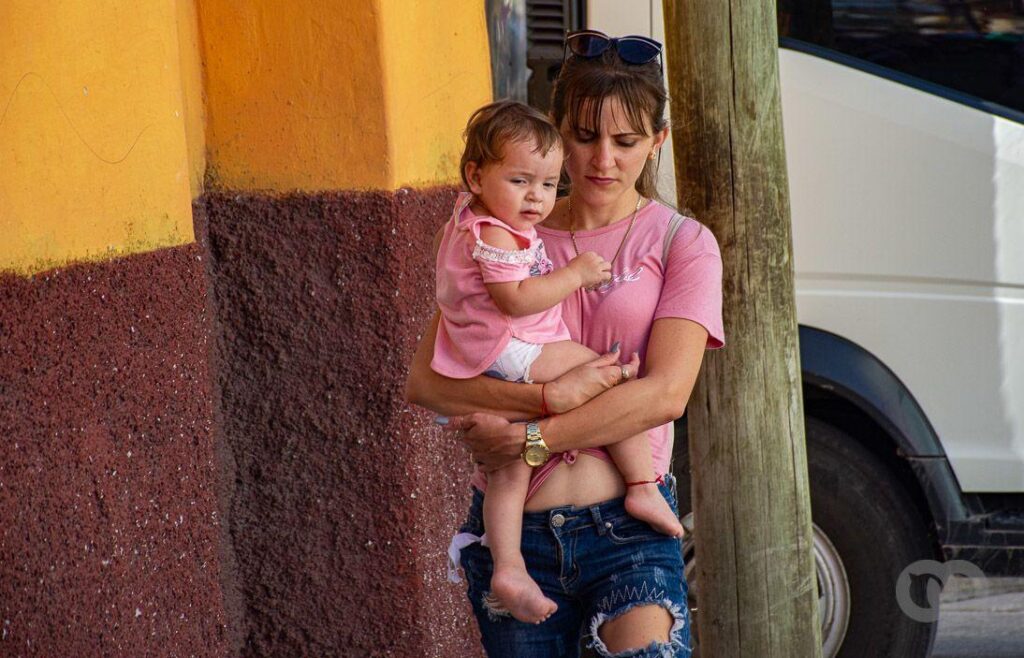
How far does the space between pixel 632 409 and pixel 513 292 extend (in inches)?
11.2

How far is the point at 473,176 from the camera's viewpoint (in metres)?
2.48

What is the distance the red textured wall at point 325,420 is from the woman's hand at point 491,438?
3.81ft

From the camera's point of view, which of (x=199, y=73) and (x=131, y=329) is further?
(x=199, y=73)

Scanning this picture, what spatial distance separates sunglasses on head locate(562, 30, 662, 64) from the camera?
100 inches

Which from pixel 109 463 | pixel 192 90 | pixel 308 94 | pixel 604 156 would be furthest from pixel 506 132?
pixel 192 90

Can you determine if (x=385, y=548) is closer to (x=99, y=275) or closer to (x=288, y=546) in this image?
(x=288, y=546)

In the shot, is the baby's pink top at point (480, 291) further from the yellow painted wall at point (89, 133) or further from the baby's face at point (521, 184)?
the yellow painted wall at point (89, 133)

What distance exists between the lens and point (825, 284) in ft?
14.3

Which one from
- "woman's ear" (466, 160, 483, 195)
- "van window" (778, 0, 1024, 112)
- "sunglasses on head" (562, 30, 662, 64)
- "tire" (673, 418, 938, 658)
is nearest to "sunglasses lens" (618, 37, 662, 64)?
"sunglasses on head" (562, 30, 662, 64)

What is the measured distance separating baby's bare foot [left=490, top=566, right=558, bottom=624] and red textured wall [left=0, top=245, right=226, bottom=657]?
90 cm

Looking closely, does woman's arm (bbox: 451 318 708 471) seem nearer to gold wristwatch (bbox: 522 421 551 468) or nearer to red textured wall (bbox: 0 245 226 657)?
gold wristwatch (bbox: 522 421 551 468)

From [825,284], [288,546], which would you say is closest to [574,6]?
[825,284]

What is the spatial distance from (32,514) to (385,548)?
123 centimetres

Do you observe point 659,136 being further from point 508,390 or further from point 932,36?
point 932,36
